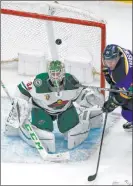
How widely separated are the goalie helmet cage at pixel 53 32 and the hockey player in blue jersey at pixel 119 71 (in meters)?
0.28

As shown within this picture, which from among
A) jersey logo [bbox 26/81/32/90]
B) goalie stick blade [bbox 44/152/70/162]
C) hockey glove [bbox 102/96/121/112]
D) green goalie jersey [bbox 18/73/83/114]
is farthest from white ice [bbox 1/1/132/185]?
jersey logo [bbox 26/81/32/90]

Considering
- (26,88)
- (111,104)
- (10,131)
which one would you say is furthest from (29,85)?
(111,104)

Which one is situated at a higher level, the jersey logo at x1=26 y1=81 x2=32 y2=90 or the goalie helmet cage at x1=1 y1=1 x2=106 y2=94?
the goalie helmet cage at x1=1 y1=1 x2=106 y2=94

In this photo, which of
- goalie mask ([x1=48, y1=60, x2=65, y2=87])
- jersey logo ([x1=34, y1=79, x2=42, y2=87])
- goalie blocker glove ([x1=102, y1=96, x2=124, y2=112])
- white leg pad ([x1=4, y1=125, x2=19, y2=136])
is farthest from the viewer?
white leg pad ([x1=4, y1=125, x2=19, y2=136])

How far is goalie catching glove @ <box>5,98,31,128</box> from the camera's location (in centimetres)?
355

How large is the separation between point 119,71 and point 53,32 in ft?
2.33

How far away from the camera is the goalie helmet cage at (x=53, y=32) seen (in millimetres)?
3645

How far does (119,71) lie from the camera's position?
347cm

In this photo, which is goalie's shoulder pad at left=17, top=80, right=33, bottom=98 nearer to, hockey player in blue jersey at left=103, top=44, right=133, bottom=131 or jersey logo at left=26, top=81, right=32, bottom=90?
jersey logo at left=26, top=81, right=32, bottom=90

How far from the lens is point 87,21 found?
360 cm

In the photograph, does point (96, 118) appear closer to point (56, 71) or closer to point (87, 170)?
point (87, 170)

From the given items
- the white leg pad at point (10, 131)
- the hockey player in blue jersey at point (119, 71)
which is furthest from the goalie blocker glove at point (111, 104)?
the white leg pad at point (10, 131)

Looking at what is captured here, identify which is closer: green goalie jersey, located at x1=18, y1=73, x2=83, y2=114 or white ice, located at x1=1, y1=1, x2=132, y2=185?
white ice, located at x1=1, y1=1, x2=132, y2=185

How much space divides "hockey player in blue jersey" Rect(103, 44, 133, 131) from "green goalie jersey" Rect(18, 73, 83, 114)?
0.22m
